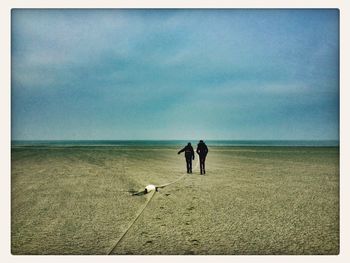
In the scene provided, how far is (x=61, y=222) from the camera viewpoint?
24.1ft

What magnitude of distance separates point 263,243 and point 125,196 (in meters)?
4.83

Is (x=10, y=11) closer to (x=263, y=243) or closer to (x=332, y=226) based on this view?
(x=263, y=243)

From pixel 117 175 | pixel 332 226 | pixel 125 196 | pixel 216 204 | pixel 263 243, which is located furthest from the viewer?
pixel 117 175

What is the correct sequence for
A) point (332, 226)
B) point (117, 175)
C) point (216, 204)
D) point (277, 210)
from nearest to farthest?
point (332, 226), point (277, 210), point (216, 204), point (117, 175)

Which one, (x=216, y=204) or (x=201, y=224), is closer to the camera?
(x=201, y=224)

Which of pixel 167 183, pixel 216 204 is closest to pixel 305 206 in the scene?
pixel 216 204

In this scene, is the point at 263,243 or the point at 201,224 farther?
the point at 201,224

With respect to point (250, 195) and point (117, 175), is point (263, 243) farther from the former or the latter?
point (117, 175)

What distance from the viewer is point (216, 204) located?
28.4 ft

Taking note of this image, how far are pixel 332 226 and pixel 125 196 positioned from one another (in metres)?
5.63
